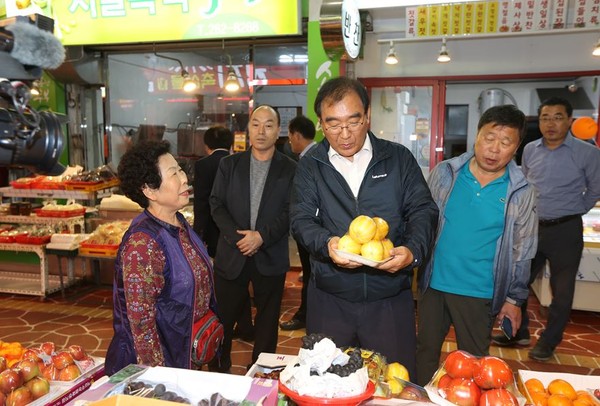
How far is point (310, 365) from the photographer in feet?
4.44

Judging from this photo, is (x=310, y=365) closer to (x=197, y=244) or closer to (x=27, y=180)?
(x=197, y=244)

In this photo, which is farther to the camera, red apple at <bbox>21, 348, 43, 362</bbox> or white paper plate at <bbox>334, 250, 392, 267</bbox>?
red apple at <bbox>21, 348, 43, 362</bbox>

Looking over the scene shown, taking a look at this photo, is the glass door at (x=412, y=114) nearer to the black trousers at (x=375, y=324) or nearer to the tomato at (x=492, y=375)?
the black trousers at (x=375, y=324)

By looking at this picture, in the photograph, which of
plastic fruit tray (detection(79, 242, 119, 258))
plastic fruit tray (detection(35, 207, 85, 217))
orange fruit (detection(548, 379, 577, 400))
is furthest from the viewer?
plastic fruit tray (detection(35, 207, 85, 217))

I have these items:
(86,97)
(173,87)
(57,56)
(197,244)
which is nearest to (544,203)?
(197,244)

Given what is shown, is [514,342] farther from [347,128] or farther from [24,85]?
[24,85]

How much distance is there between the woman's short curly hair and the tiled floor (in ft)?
6.81

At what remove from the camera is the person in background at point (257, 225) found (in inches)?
129

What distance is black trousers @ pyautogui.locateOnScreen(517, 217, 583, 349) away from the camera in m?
3.84

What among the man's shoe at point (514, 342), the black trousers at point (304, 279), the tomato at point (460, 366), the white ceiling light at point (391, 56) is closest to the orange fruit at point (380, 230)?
the tomato at point (460, 366)

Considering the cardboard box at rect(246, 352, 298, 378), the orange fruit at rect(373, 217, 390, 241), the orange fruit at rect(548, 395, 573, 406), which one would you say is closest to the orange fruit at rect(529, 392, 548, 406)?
the orange fruit at rect(548, 395, 573, 406)

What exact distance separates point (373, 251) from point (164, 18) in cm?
498

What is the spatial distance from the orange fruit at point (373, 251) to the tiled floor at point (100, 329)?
7.72 ft

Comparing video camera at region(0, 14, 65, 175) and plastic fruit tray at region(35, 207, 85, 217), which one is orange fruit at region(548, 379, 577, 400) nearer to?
Answer: video camera at region(0, 14, 65, 175)
